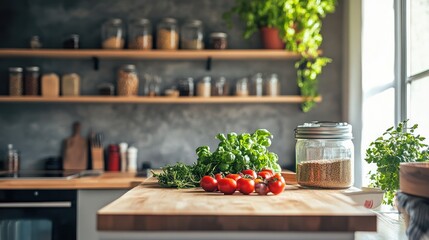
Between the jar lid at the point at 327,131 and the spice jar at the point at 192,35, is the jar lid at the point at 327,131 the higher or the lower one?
the lower one

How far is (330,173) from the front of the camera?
255 centimetres

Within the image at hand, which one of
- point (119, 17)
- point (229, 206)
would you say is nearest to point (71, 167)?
point (119, 17)

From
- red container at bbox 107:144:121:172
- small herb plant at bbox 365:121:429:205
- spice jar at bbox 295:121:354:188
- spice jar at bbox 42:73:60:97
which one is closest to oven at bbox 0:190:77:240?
red container at bbox 107:144:121:172

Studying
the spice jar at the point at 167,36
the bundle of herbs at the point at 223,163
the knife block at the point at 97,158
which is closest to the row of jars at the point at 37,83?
the knife block at the point at 97,158

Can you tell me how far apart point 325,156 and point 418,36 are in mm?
1138

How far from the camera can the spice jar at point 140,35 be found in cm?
462

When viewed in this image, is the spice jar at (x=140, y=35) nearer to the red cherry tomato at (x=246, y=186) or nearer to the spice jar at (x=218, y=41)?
the spice jar at (x=218, y=41)

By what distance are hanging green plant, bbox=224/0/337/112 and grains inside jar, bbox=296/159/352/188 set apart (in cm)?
210

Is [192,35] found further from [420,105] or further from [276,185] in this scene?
[276,185]

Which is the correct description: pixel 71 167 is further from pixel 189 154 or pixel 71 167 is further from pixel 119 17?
pixel 119 17

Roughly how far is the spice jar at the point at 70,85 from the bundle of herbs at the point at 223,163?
2092mm

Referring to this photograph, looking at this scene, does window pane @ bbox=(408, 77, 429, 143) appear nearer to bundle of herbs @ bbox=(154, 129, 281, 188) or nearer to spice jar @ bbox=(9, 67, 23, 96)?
bundle of herbs @ bbox=(154, 129, 281, 188)

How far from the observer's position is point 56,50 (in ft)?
14.9

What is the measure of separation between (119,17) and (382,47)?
2076mm
